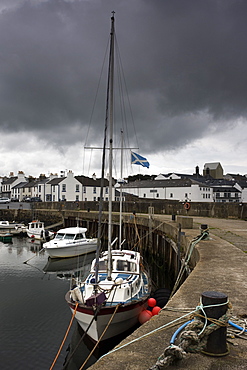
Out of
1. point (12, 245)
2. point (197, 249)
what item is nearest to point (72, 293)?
point (197, 249)

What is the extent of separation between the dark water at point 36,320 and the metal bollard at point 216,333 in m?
4.47

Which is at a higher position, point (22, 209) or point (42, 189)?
point (42, 189)

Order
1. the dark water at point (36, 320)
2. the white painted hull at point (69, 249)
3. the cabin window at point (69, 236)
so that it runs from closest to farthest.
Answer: the dark water at point (36, 320) → the white painted hull at point (69, 249) → the cabin window at point (69, 236)

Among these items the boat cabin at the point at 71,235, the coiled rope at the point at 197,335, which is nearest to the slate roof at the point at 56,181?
the boat cabin at the point at 71,235

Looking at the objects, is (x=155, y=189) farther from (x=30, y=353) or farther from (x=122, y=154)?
(x=30, y=353)

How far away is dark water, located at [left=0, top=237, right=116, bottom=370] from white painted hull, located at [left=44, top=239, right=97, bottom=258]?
2.15 metres

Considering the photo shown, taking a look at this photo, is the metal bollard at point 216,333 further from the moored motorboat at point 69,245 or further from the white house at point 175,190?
the white house at point 175,190

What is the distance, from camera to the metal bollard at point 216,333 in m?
3.86

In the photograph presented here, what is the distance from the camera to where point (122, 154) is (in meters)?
19.1

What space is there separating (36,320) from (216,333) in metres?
11.0

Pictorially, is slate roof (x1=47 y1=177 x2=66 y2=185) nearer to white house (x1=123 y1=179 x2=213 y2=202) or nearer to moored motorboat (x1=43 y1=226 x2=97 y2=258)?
white house (x1=123 y1=179 x2=213 y2=202)

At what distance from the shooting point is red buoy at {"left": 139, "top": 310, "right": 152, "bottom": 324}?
414 inches

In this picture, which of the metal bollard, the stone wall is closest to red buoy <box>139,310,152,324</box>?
the metal bollard

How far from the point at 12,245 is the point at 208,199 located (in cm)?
4204
